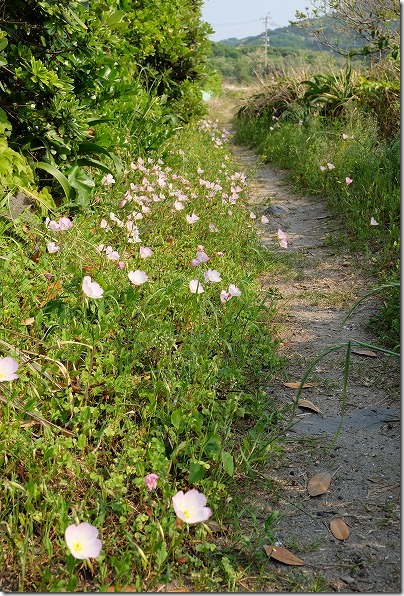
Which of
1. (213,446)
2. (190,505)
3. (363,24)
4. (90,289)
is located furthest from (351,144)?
(190,505)

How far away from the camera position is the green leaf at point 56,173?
3.47 metres

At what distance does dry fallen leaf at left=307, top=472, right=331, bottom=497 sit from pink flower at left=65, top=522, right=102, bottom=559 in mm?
877

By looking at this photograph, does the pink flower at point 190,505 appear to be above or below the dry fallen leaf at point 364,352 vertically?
above

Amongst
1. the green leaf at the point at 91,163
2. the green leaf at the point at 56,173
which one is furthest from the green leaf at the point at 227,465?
the green leaf at the point at 91,163

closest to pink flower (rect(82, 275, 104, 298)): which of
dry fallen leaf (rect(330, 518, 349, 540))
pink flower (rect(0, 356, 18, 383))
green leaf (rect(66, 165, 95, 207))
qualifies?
pink flower (rect(0, 356, 18, 383))

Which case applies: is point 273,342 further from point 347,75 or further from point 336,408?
point 347,75

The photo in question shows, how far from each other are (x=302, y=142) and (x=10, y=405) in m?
6.40

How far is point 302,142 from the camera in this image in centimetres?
757

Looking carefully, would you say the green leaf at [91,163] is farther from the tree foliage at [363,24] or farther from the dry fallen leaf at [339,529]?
the tree foliage at [363,24]

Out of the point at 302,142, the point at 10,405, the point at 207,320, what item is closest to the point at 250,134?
the point at 302,142

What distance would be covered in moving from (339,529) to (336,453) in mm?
404

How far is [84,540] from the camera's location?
4.63 feet

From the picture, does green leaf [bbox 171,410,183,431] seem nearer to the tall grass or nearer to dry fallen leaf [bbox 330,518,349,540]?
dry fallen leaf [bbox 330,518,349,540]

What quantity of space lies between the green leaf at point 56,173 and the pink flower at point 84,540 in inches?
96.8
